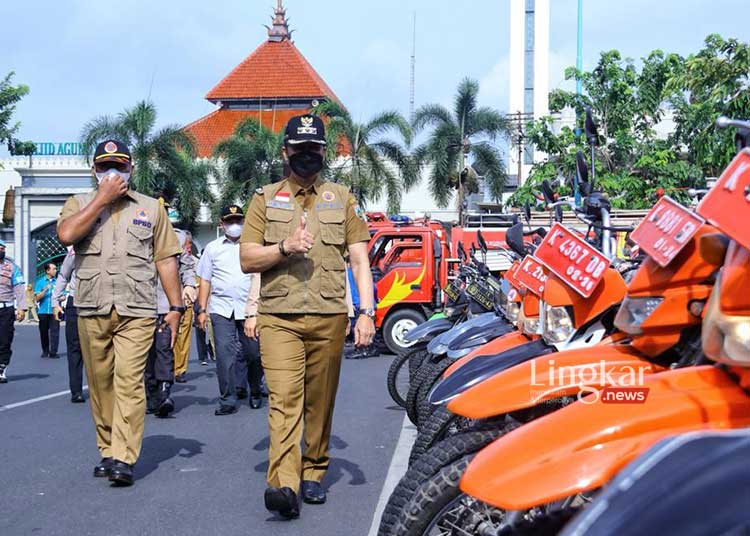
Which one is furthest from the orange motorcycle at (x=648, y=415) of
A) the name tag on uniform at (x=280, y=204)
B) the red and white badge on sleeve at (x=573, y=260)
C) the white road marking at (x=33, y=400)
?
the white road marking at (x=33, y=400)

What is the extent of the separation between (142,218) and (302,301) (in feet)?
5.26

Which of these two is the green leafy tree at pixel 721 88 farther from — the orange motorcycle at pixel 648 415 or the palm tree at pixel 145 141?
the palm tree at pixel 145 141

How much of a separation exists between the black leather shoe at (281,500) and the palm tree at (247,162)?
1280 inches

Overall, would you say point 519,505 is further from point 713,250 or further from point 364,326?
point 364,326

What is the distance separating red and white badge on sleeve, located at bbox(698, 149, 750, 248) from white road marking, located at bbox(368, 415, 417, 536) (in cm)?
292

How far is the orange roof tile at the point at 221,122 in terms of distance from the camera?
55.7m

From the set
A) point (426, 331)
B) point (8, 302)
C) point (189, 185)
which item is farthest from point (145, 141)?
point (426, 331)

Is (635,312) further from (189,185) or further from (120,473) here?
(189,185)

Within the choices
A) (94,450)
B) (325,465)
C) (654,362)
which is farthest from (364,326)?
(94,450)

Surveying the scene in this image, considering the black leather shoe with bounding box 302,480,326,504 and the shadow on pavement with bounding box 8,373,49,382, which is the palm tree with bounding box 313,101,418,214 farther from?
the black leather shoe with bounding box 302,480,326,504

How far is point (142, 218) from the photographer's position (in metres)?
6.45

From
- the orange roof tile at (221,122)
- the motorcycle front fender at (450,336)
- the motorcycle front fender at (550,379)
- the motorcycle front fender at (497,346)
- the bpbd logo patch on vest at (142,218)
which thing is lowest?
the motorcycle front fender at (450,336)

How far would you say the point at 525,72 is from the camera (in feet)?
198

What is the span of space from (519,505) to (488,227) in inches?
799
